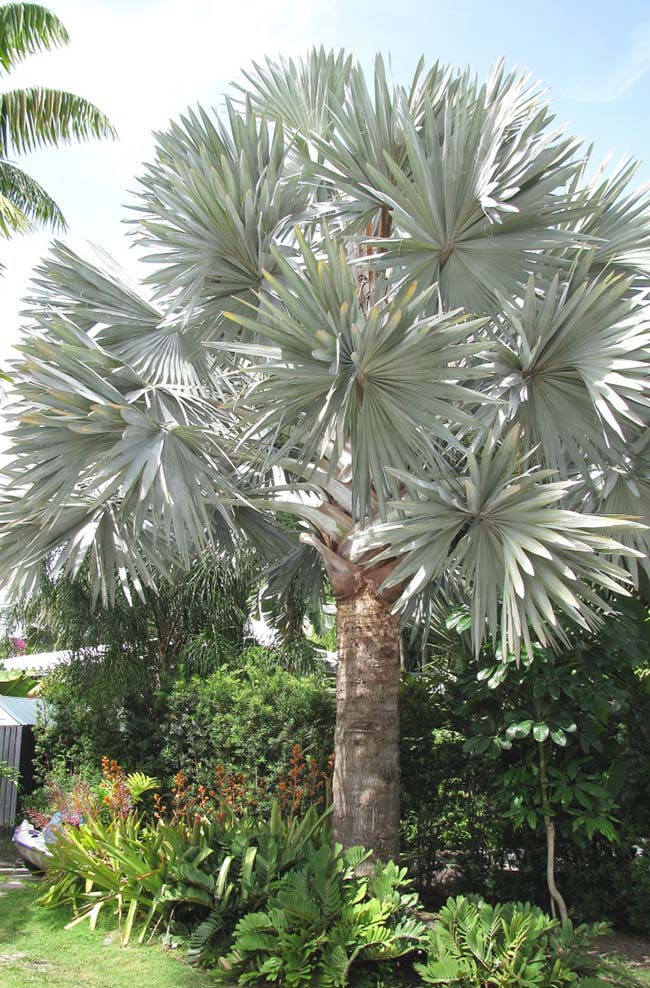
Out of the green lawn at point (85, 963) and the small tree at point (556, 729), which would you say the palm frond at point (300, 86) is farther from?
the green lawn at point (85, 963)

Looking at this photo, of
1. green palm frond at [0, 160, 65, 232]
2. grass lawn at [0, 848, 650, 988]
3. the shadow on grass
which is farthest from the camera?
green palm frond at [0, 160, 65, 232]

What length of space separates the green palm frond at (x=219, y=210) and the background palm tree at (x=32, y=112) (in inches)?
231

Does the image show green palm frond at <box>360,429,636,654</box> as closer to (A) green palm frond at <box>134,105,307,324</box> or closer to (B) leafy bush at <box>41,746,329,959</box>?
(A) green palm frond at <box>134,105,307,324</box>

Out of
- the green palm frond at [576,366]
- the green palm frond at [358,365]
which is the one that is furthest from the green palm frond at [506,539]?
the green palm frond at [576,366]

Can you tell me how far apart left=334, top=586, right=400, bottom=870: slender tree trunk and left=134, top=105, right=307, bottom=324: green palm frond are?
8.09 ft

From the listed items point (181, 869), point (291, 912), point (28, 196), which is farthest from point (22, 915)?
point (28, 196)

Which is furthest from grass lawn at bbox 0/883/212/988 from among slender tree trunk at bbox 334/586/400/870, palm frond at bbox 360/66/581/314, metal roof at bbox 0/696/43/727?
metal roof at bbox 0/696/43/727

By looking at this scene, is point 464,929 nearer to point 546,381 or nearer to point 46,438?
point 546,381

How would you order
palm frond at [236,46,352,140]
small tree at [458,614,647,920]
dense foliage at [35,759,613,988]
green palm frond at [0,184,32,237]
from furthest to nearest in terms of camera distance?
green palm frond at [0,184,32,237]
palm frond at [236,46,352,140]
small tree at [458,614,647,920]
dense foliage at [35,759,613,988]

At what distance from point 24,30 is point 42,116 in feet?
3.82

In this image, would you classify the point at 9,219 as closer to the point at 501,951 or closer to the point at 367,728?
the point at 367,728

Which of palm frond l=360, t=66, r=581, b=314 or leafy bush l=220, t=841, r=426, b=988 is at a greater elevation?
palm frond l=360, t=66, r=581, b=314

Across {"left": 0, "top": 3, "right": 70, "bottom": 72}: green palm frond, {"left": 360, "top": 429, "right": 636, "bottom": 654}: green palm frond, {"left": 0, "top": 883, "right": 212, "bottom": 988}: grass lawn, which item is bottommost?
{"left": 0, "top": 883, "right": 212, "bottom": 988}: grass lawn

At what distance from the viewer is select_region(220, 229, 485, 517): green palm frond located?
4.34 m
